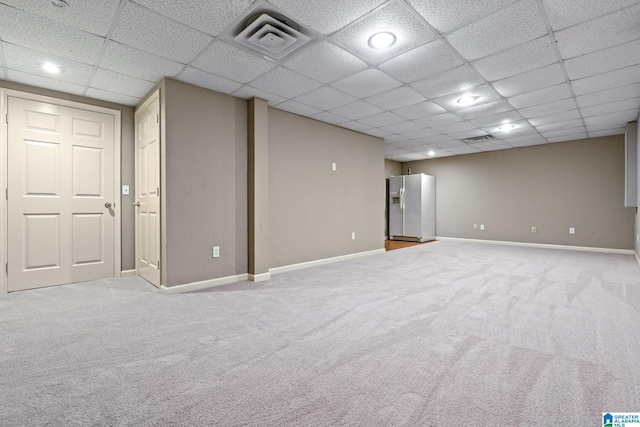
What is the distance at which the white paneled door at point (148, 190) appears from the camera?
3.50 m

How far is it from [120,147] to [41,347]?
286 centimetres

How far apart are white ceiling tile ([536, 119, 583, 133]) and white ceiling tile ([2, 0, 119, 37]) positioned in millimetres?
6209

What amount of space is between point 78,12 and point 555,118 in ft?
19.9

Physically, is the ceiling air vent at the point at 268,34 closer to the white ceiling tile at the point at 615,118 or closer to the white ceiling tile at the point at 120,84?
the white ceiling tile at the point at 120,84

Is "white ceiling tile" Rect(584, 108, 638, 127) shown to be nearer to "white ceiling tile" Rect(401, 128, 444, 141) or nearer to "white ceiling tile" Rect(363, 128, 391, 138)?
"white ceiling tile" Rect(401, 128, 444, 141)

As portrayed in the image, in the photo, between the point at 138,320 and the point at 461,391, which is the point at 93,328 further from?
the point at 461,391

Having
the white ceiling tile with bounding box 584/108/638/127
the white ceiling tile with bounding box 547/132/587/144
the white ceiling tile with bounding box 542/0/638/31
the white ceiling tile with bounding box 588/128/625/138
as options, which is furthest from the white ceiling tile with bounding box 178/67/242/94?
the white ceiling tile with bounding box 588/128/625/138

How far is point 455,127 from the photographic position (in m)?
5.35

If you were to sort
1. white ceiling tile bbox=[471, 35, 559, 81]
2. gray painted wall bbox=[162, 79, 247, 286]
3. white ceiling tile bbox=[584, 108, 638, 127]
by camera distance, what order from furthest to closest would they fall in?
white ceiling tile bbox=[584, 108, 638, 127], gray painted wall bbox=[162, 79, 247, 286], white ceiling tile bbox=[471, 35, 559, 81]

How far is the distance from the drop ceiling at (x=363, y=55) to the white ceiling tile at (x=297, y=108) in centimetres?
1

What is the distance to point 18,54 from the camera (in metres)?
2.73

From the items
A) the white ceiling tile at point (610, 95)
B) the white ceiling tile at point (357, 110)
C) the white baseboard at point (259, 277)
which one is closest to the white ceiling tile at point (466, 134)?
the white ceiling tile at point (610, 95)

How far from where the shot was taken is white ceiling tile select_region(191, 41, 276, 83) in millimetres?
2705

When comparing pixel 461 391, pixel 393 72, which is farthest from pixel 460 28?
pixel 461 391
